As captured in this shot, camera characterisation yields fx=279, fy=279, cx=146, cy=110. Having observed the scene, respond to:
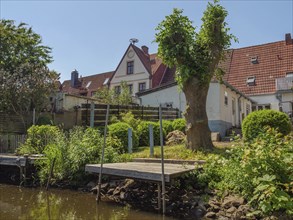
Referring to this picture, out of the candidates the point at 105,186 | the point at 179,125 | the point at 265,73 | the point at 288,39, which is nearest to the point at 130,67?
the point at 265,73

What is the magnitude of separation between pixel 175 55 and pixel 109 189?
Result: 5184mm

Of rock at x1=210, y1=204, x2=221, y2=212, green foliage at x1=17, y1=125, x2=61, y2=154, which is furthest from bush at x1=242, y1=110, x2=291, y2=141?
green foliage at x1=17, y1=125, x2=61, y2=154

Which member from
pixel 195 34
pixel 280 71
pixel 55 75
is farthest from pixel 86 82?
pixel 195 34

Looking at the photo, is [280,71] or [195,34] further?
[280,71]

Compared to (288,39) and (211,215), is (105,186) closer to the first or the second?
(211,215)

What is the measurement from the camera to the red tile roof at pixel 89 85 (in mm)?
35031

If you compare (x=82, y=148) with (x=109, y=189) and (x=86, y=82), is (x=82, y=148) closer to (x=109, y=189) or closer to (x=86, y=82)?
(x=109, y=189)

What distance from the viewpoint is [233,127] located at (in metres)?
18.6

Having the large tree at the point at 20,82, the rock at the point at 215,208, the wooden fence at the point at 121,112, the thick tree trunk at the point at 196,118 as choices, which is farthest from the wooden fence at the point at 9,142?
the rock at the point at 215,208

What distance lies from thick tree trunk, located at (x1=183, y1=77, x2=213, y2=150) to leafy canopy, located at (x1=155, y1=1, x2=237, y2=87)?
28 cm

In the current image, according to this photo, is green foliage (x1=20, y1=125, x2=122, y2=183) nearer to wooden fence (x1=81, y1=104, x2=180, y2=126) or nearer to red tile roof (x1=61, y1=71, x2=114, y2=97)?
wooden fence (x1=81, y1=104, x2=180, y2=126)

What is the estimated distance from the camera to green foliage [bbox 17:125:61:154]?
11.3 metres

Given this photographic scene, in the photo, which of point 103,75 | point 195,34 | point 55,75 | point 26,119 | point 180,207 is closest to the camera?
point 180,207

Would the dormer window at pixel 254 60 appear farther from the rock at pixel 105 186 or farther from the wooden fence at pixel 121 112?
the rock at pixel 105 186
